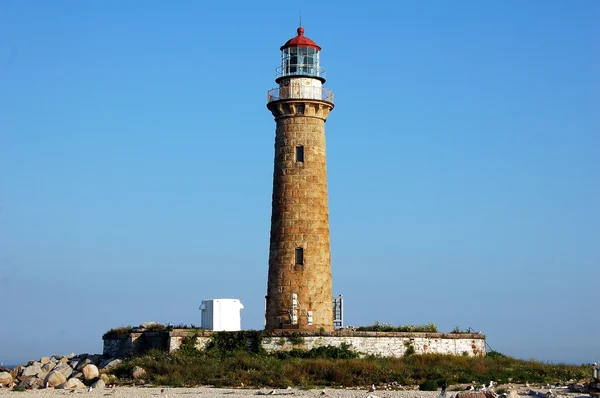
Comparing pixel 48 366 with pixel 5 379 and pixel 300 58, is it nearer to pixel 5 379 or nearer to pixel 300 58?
pixel 5 379

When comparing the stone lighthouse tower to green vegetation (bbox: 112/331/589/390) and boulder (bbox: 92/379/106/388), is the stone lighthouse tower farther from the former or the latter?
boulder (bbox: 92/379/106/388)

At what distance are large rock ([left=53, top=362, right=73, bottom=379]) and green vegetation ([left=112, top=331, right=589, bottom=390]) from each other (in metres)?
1.95

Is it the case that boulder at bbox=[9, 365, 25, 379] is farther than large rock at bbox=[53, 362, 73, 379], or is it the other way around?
boulder at bbox=[9, 365, 25, 379]

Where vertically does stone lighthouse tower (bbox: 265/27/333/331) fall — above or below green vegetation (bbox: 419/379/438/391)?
above

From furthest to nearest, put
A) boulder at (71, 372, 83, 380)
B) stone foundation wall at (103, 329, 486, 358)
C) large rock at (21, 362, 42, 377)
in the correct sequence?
large rock at (21, 362, 42, 377) < stone foundation wall at (103, 329, 486, 358) < boulder at (71, 372, 83, 380)

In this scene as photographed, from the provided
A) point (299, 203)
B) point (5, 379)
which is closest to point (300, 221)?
point (299, 203)

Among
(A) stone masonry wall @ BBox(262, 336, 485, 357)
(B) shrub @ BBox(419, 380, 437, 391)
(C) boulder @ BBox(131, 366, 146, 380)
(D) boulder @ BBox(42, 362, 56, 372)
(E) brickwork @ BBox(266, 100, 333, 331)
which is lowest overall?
(B) shrub @ BBox(419, 380, 437, 391)

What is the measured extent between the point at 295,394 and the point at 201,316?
12524 millimetres

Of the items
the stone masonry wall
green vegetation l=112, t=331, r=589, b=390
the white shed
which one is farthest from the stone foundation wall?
the white shed

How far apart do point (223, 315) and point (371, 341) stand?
6.80 m

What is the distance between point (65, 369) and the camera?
34781 millimetres

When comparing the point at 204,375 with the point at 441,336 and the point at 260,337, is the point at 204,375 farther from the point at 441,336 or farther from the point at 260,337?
the point at 441,336

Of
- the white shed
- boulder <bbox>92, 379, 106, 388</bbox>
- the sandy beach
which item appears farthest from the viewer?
the white shed

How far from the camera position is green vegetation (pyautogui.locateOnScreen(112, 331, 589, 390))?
30.5 meters
